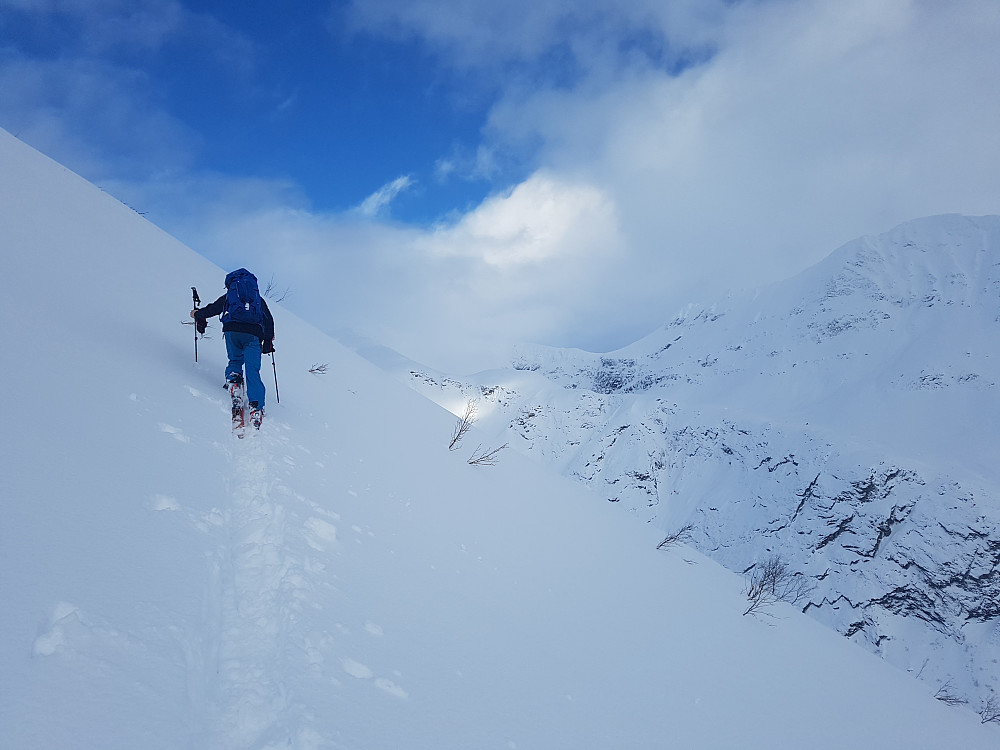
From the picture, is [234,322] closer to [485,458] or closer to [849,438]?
[485,458]

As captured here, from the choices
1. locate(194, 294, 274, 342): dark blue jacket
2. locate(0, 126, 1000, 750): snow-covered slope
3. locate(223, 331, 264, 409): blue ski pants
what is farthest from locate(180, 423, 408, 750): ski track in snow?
locate(194, 294, 274, 342): dark blue jacket

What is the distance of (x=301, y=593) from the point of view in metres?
1.93

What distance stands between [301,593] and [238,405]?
2.51 m

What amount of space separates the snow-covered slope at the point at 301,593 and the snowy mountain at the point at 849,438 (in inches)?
148

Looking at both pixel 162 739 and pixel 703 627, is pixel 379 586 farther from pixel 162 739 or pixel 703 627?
pixel 703 627

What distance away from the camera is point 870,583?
27.1 meters

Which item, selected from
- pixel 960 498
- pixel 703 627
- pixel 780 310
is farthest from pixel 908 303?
pixel 703 627

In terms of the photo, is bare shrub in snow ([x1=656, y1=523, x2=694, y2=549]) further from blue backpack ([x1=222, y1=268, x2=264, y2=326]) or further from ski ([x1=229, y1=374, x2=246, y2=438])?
blue backpack ([x1=222, y1=268, x2=264, y2=326])

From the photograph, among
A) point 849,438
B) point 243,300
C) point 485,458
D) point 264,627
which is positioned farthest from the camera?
point 849,438

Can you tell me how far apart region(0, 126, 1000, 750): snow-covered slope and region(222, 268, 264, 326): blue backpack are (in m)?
0.65

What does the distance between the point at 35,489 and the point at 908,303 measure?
70.7 meters

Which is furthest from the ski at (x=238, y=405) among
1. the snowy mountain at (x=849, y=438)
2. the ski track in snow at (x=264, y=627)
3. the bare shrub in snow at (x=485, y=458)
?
the snowy mountain at (x=849, y=438)

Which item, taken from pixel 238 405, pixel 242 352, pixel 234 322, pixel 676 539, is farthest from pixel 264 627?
pixel 676 539

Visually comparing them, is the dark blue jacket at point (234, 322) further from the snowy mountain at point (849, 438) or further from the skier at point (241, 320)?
the snowy mountain at point (849, 438)
